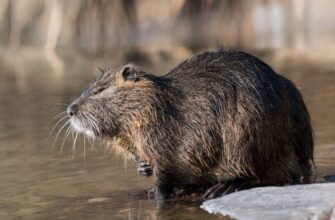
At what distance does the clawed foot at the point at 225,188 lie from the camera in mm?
4844

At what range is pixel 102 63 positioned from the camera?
14945 mm

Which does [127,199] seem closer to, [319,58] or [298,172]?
[298,172]

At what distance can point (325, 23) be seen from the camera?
61.4 feet

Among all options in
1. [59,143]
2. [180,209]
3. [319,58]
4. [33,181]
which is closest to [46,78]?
[319,58]

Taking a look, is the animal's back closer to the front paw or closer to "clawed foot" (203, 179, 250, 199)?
"clawed foot" (203, 179, 250, 199)

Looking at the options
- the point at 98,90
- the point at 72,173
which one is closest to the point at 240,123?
→ the point at 98,90

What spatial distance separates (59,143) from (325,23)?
41.2ft

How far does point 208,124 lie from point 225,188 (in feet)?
1.17

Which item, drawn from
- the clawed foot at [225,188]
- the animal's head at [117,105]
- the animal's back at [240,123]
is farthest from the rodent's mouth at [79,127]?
the clawed foot at [225,188]

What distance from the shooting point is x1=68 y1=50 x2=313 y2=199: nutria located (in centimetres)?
487

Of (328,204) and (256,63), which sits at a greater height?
(256,63)

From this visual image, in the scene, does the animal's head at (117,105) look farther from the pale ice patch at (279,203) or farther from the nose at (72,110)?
the pale ice patch at (279,203)

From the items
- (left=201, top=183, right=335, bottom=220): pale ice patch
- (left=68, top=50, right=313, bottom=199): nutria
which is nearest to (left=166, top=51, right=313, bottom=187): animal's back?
(left=68, top=50, right=313, bottom=199): nutria

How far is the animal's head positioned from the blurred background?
38cm
